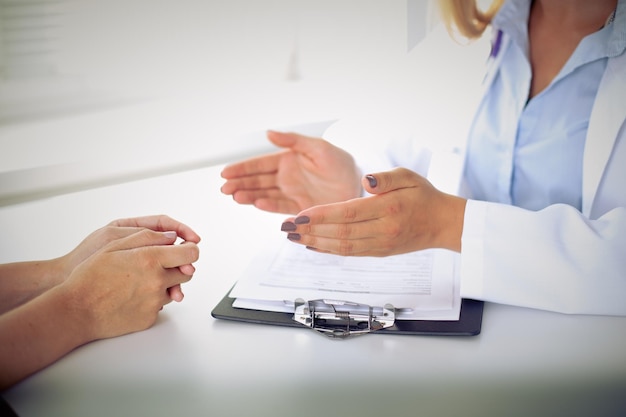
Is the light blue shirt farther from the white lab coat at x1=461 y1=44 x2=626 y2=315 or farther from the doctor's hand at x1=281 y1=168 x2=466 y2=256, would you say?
the doctor's hand at x1=281 y1=168 x2=466 y2=256

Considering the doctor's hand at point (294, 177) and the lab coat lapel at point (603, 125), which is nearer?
the lab coat lapel at point (603, 125)

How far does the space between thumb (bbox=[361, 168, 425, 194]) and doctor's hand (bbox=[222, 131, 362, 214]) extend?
0.74 feet

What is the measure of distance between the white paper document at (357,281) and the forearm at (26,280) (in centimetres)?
21

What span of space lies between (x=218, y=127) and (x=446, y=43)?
0.42 m

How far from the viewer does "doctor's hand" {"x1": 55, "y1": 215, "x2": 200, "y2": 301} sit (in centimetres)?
68

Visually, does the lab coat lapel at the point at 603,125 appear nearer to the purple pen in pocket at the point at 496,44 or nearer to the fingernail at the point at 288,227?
the purple pen in pocket at the point at 496,44

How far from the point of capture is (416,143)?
1022mm

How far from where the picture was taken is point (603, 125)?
76cm

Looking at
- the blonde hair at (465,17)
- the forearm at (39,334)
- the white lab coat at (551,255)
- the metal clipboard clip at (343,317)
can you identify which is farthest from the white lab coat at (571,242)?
the forearm at (39,334)

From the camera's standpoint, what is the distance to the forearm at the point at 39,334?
55 centimetres

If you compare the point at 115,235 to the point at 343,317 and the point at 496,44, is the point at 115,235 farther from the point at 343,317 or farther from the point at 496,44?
the point at 496,44

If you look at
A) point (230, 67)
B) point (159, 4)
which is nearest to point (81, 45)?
point (159, 4)

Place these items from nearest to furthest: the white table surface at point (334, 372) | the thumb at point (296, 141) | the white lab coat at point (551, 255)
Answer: the white table surface at point (334, 372) < the white lab coat at point (551, 255) < the thumb at point (296, 141)

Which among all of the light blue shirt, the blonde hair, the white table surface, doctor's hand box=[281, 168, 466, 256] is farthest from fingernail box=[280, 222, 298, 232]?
the blonde hair
